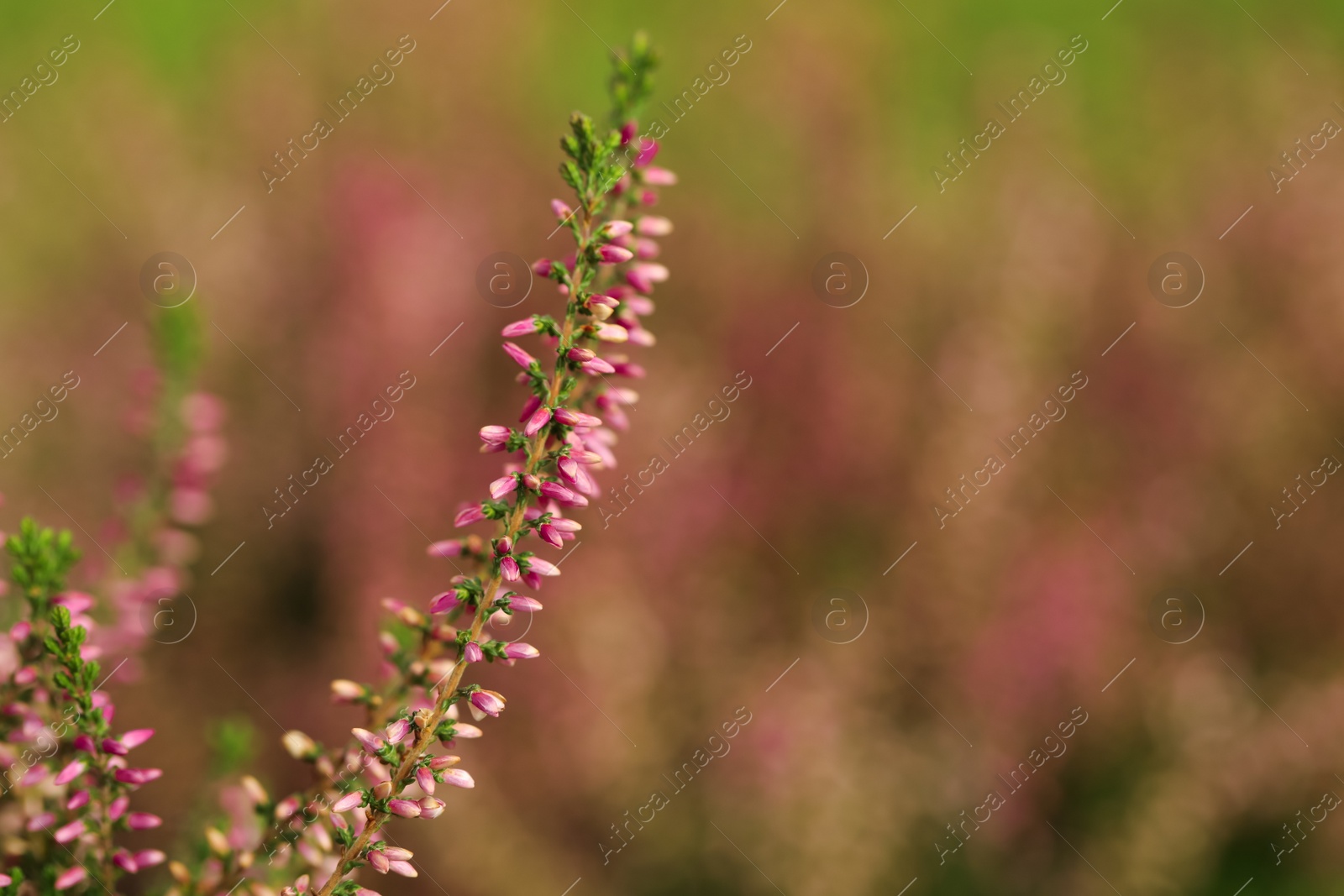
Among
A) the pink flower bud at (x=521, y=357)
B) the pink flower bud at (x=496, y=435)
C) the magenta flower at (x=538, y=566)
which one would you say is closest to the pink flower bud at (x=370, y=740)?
the magenta flower at (x=538, y=566)

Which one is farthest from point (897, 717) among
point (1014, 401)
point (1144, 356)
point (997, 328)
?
point (1144, 356)

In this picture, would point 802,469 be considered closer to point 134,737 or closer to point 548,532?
point 548,532

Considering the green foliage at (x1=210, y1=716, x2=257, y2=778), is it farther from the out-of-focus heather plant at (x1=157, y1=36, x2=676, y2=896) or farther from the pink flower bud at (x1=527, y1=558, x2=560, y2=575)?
the pink flower bud at (x1=527, y1=558, x2=560, y2=575)

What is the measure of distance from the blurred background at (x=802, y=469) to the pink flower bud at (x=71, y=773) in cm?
120

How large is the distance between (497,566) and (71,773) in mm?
568

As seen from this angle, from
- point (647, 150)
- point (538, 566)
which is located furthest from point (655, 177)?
point (538, 566)

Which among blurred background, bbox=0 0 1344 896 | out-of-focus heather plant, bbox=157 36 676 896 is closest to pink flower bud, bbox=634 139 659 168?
out-of-focus heather plant, bbox=157 36 676 896

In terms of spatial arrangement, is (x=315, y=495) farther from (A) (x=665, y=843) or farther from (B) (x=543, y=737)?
(A) (x=665, y=843)

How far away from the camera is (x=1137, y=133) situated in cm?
613

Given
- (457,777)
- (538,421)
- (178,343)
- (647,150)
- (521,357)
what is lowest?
(457,777)

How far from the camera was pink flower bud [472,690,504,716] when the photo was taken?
3.34 ft

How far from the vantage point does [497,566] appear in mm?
1030

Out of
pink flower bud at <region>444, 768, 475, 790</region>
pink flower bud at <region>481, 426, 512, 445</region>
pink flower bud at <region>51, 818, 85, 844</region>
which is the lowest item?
pink flower bud at <region>444, 768, 475, 790</region>

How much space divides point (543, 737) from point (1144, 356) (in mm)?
3051
